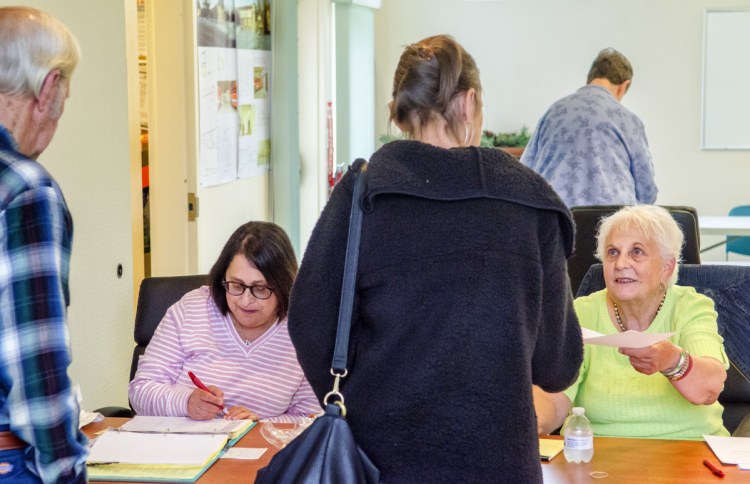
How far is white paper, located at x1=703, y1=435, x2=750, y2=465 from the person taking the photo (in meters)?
2.16

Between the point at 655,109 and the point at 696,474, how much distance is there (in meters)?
6.38

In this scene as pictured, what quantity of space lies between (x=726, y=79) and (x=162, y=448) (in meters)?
6.77

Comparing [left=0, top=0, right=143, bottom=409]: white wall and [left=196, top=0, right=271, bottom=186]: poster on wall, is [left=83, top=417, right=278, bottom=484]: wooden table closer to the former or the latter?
[left=0, top=0, right=143, bottom=409]: white wall

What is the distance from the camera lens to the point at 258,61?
18.4ft

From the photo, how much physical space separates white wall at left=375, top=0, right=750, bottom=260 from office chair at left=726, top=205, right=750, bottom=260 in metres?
0.75

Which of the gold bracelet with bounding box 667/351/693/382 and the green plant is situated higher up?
the green plant

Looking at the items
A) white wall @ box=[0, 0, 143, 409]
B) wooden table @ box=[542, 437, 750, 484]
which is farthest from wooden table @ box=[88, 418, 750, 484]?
white wall @ box=[0, 0, 143, 409]

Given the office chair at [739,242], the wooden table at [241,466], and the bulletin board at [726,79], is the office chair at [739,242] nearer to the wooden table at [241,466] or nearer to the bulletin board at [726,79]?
the bulletin board at [726,79]

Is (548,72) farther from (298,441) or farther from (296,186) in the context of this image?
(298,441)

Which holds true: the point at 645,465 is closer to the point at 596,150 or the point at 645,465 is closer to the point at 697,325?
the point at 697,325

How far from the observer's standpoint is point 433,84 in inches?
64.7

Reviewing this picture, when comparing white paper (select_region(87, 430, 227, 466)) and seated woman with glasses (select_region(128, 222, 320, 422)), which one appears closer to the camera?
white paper (select_region(87, 430, 227, 466))

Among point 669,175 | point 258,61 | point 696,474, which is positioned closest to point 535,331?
point 696,474

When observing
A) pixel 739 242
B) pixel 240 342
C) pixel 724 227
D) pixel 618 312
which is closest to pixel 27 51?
pixel 240 342
